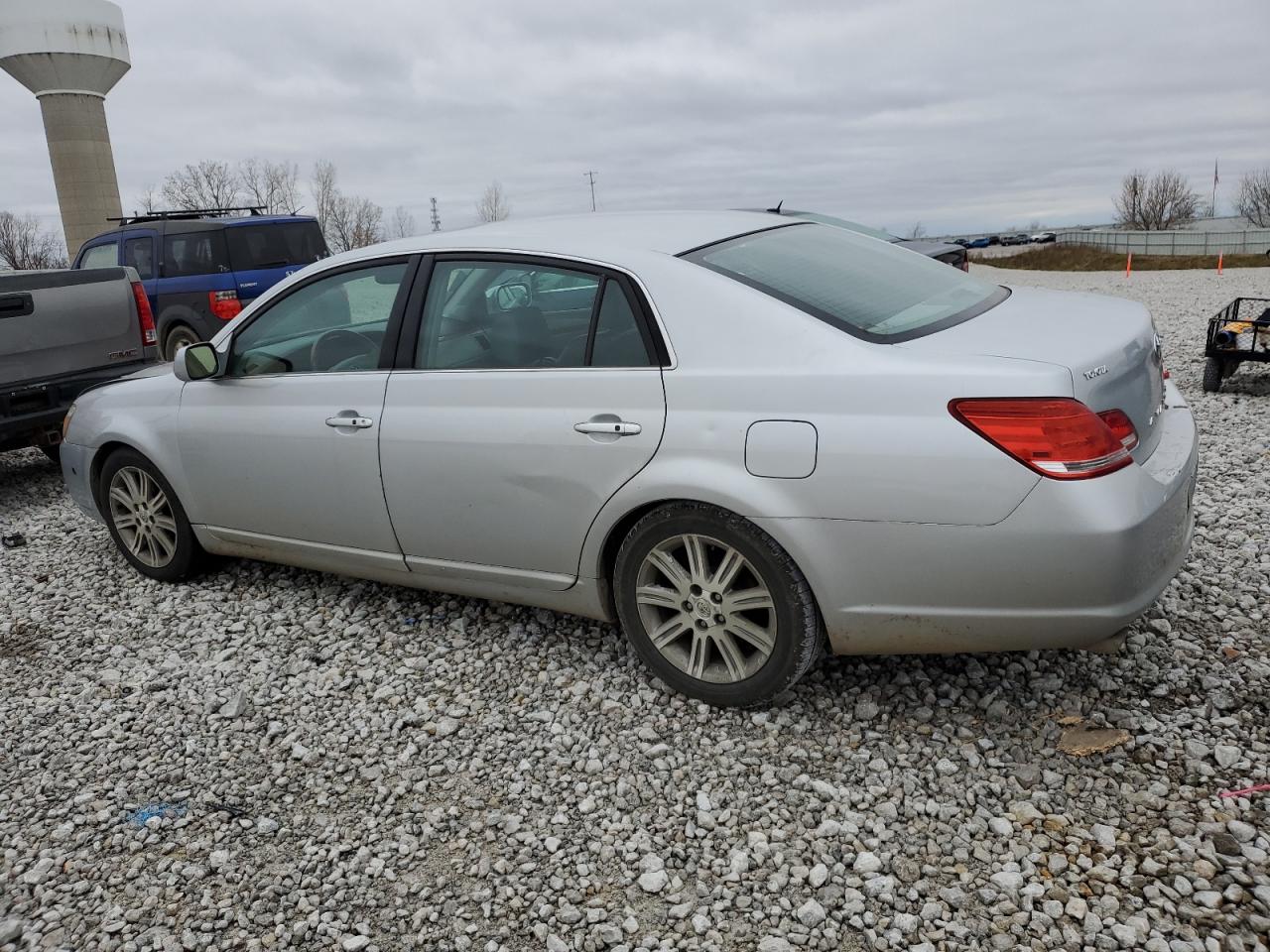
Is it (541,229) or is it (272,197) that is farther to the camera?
(272,197)

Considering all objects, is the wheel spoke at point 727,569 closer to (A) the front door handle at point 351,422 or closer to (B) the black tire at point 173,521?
(A) the front door handle at point 351,422

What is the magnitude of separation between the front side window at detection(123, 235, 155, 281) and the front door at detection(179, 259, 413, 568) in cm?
837

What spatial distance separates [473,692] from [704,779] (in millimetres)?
1060

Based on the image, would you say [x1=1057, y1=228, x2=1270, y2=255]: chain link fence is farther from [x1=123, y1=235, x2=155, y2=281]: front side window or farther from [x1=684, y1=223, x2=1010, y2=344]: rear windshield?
[x1=684, y1=223, x2=1010, y2=344]: rear windshield

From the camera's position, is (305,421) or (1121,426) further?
(305,421)

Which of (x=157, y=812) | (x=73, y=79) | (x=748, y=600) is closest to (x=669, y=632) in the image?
(x=748, y=600)

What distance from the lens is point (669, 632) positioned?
3.35 metres

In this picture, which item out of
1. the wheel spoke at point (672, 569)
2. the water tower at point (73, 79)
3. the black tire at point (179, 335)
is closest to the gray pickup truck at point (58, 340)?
the black tire at point (179, 335)

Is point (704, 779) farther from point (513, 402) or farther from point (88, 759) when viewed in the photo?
point (88, 759)

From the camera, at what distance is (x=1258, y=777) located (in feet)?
9.21

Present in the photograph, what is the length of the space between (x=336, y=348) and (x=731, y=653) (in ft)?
6.97

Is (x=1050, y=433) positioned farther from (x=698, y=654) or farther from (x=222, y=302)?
(x=222, y=302)

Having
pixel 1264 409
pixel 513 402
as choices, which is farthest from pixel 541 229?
pixel 1264 409

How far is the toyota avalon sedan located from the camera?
270cm
